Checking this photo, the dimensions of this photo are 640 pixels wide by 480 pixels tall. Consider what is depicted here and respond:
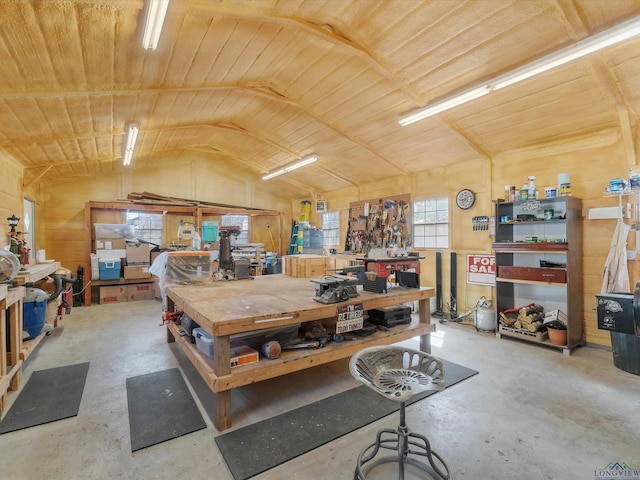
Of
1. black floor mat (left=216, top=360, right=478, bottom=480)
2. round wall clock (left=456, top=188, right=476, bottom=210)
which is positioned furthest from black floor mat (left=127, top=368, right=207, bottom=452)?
round wall clock (left=456, top=188, right=476, bottom=210)

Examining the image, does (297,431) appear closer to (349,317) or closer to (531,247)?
(349,317)

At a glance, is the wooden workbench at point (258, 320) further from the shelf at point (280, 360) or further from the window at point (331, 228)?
the window at point (331, 228)

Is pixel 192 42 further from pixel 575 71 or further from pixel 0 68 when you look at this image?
pixel 575 71

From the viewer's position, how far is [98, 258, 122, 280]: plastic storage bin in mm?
6477

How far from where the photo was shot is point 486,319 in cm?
461

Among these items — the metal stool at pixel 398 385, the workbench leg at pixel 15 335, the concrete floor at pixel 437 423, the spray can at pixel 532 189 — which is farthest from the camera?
the spray can at pixel 532 189

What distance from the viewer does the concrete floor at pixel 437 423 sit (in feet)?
5.99

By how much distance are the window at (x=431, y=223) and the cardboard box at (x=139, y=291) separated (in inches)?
239

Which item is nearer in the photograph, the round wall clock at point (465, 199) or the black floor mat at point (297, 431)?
the black floor mat at point (297, 431)

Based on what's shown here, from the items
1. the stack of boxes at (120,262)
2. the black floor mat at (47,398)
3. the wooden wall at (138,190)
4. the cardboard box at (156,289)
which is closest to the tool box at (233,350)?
the black floor mat at (47,398)

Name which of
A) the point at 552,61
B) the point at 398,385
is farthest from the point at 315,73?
the point at 398,385

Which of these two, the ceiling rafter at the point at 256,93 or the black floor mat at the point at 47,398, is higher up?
the ceiling rafter at the point at 256,93

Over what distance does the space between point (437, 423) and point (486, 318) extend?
112 inches

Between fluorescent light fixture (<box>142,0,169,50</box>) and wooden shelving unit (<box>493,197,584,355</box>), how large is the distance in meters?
4.53
